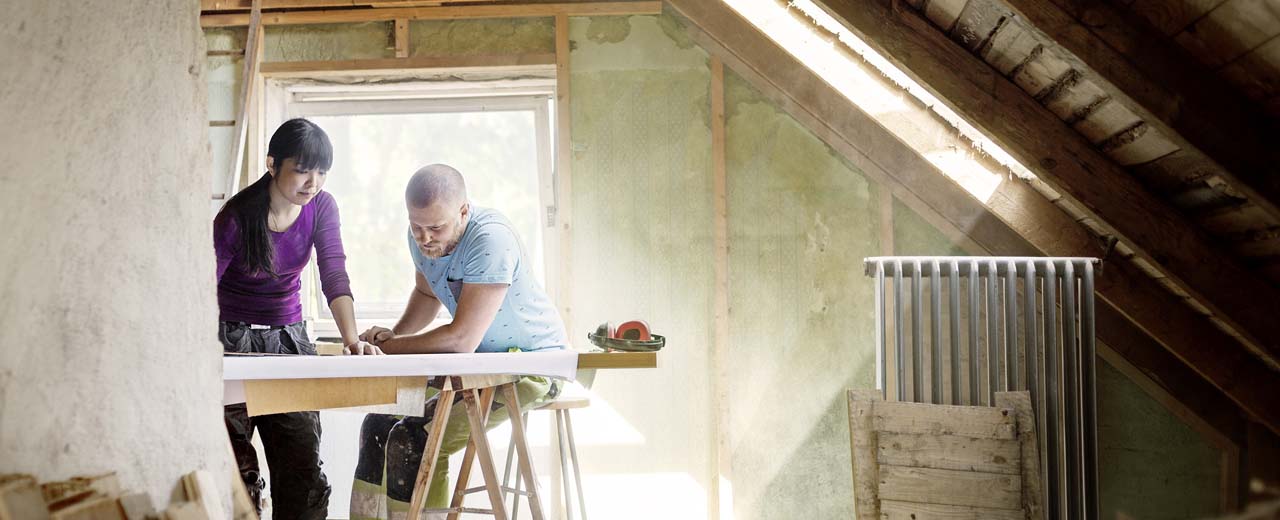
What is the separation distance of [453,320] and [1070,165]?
174 centimetres

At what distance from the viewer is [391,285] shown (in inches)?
161

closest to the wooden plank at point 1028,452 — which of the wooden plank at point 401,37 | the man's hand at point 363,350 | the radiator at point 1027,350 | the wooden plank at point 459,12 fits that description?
the radiator at point 1027,350

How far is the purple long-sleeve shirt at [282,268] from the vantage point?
2693 mm

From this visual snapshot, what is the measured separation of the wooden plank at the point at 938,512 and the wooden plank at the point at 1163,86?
3.11ft

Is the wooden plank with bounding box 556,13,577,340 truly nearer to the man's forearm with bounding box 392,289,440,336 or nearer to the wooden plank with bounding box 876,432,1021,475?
the man's forearm with bounding box 392,289,440,336

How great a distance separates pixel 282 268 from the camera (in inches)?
109

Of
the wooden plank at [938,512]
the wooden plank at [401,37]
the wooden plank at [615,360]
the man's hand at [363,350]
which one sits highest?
the wooden plank at [401,37]

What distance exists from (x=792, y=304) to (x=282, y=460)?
2.09 meters

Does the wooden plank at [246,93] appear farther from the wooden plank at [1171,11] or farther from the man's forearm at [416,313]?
the wooden plank at [1171,11]

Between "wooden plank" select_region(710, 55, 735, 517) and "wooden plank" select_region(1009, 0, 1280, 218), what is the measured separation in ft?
6.36

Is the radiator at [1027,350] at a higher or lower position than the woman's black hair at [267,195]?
lower

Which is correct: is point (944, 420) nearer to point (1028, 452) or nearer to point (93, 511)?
point (1028, 452)

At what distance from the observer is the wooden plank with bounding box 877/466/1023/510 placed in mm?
2346

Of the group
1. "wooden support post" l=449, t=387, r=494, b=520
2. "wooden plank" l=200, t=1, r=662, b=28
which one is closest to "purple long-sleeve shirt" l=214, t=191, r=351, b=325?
"wooden support post" l=449, t=387, r=494, b=520
